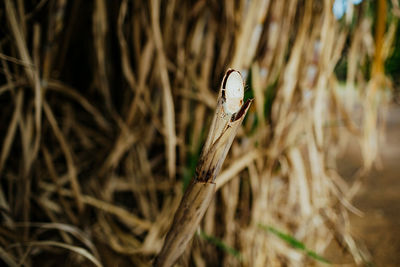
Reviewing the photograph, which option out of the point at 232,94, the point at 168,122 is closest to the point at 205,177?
the point at 232,94

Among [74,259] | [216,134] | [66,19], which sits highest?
[66,19]

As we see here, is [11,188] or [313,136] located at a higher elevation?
[313,136]

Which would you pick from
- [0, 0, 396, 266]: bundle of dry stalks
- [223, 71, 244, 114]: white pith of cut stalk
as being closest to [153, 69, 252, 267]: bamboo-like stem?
[223, 71, 244, 114]: white pith of cut stalk

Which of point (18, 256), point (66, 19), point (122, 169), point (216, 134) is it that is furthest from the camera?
point (122, 169)

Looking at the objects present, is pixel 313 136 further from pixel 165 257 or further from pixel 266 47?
pixel 165 257

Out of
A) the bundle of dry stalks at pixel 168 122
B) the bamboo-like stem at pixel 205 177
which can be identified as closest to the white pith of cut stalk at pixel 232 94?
the bamboo-like stem at pixel 205 177

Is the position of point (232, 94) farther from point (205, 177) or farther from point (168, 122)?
point (168, 122)

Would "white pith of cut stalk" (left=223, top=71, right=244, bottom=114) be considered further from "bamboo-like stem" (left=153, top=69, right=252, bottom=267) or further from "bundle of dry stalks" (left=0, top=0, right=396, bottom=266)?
"bundle of dry stalks" (left=0, top=0, right=396, bottom=266)

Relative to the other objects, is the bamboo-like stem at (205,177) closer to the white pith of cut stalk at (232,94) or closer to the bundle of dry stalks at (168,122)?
the white pith of cut stalk at (232,94)

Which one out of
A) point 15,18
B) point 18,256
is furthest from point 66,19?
point 18,256
